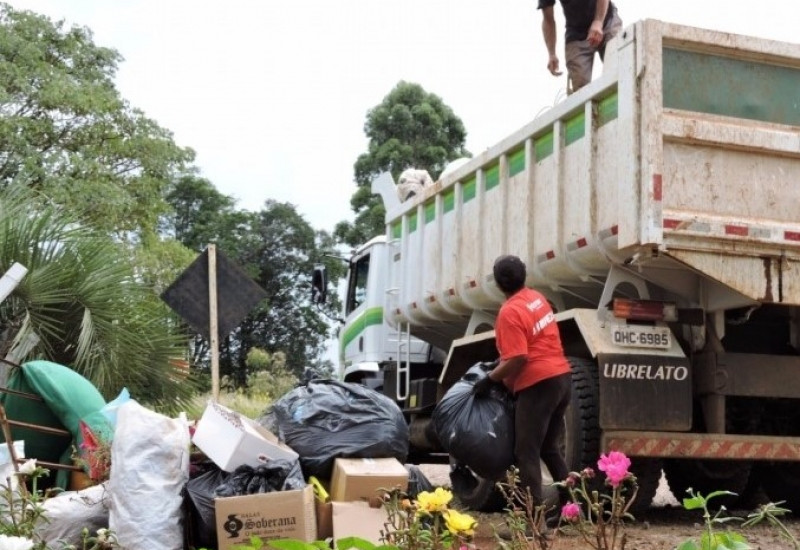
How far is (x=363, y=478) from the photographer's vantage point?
5203 millimetres

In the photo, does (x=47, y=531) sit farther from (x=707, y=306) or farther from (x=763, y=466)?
(x=763, y=466)

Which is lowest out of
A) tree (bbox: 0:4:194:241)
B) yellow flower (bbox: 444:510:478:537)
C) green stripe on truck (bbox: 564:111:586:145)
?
yellow flower (bbox: 444:510:478:537)

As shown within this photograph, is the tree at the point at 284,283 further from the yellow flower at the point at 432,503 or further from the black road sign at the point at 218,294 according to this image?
the yellow flower at the point at 432,503

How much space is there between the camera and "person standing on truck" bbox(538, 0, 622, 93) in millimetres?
7758

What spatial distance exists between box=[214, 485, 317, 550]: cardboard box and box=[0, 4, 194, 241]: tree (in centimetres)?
1680

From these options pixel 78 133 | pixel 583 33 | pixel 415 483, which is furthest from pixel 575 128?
pixel 78 133

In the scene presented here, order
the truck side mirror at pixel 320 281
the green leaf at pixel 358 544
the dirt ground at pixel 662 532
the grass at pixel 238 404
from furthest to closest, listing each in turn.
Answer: the truck side mirror at pixel 320 281, the grass at pixel 238 404, the dirt ground at pixel 662 532, the green leaf at pixel 358 544

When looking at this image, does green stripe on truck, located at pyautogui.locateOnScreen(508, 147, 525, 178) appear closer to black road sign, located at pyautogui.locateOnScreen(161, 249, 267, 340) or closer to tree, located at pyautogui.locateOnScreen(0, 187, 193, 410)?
black road sign, located at pyautogui.locateOnScreen(161, 249, 267, 340)

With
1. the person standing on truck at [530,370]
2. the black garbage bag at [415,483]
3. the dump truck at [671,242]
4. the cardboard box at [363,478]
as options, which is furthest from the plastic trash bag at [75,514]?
the dump truck at [671,242]

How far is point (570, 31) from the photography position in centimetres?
810

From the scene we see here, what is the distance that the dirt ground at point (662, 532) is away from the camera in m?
5.65

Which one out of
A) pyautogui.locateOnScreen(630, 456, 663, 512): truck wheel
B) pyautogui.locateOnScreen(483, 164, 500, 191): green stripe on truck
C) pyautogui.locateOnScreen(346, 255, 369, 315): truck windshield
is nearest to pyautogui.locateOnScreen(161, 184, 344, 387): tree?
pyautogui.locateOnScreen(346, 255, 369, 315): truck windshield

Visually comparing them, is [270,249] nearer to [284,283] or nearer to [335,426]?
[284,283]

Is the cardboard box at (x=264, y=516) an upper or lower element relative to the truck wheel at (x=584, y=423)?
lower
